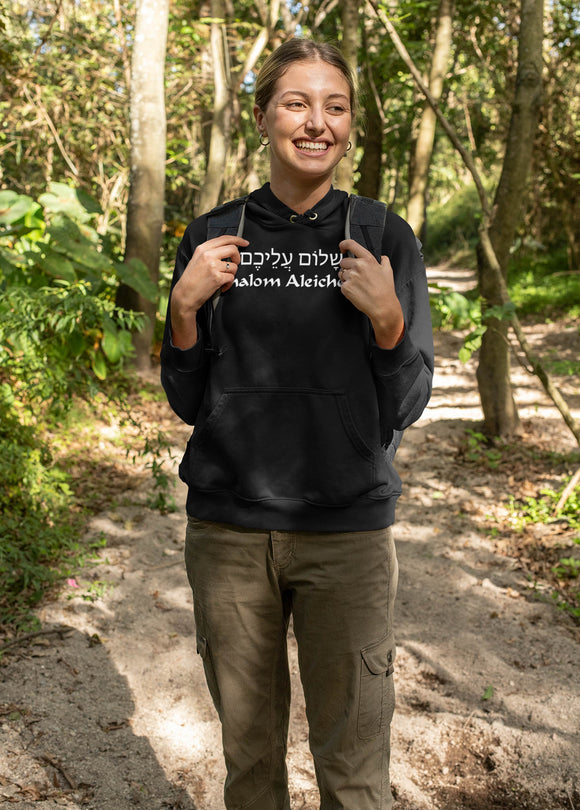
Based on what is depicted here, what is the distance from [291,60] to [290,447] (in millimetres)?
920

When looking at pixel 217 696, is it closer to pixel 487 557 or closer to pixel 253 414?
pixel 253 414

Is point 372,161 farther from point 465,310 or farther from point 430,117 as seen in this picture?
point 465,310

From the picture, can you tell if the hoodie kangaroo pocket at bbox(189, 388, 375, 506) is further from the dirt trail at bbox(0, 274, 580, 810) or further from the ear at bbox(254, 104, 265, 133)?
the dirt trail at bbox(0, 274, 580, 810)

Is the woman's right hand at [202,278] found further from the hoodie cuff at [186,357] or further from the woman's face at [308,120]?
the woman's face at [308,120]

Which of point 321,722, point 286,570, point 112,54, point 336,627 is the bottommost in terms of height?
point 321,722

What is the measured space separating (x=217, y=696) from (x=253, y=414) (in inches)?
29.0

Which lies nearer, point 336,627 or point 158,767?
point 336,627

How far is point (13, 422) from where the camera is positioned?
455 cm

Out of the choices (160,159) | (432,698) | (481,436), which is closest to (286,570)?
(432,698)

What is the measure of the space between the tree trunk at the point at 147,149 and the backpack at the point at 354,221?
4974 mm

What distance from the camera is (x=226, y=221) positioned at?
71.6 inches

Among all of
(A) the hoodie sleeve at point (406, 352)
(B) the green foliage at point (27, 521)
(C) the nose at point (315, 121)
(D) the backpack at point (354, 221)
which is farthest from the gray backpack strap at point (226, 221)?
(B) the green foliage at point (27, 521)

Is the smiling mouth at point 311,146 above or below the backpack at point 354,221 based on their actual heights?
above

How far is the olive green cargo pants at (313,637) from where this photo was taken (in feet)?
5.73
